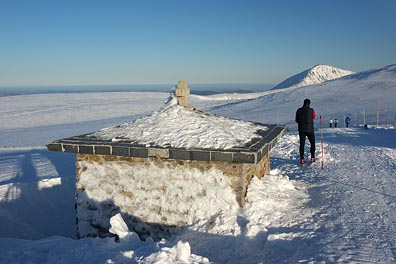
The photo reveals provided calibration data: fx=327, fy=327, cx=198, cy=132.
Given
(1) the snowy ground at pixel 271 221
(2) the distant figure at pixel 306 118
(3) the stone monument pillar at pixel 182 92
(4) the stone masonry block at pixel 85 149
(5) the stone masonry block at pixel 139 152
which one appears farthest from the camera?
(2) the distant figure at pixel 306 118

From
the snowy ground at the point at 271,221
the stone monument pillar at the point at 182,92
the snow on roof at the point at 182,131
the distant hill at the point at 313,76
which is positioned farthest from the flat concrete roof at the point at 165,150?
the distant hill at the point at 313,76

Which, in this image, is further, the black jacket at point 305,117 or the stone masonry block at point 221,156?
the black jacket at point 305,117

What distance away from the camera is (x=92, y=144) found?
237 inches

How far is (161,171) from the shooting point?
5848 millimetres

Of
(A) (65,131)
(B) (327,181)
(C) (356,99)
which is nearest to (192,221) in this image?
(B) (327,181)

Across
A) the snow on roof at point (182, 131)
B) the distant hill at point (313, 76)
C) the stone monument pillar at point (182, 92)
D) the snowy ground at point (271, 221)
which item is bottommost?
the snowy ground at point (271, 221)

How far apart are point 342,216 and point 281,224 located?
107 centimetres

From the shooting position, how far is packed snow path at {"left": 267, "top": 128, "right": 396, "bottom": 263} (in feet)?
13.5

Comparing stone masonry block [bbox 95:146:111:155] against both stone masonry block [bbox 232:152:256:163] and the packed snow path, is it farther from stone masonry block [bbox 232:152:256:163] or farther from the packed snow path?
the packed snow path

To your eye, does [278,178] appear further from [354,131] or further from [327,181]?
[354,131]

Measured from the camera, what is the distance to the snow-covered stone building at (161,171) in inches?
218

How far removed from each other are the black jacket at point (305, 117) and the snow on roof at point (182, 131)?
1527 mm

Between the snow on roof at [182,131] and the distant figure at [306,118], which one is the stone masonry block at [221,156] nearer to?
the snow on roof at [182,131]

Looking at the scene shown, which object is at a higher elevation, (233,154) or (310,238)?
(233,154)
